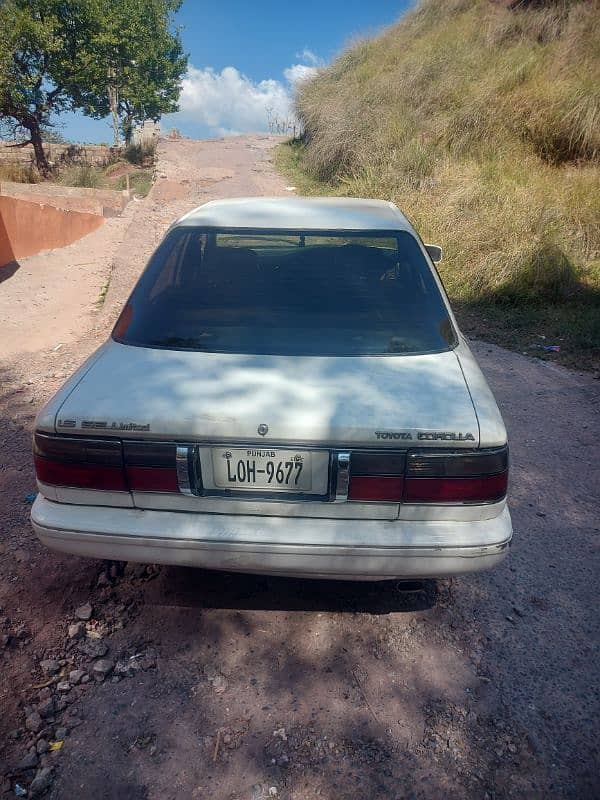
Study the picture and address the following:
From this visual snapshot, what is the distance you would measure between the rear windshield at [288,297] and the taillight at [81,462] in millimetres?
588

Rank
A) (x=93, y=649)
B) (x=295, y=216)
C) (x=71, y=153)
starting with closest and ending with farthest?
(x=93, y=649), (x=295, y=216), (x=71, y=153)

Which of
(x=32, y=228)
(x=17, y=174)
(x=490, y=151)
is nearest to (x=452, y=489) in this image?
(x=32, y=228)

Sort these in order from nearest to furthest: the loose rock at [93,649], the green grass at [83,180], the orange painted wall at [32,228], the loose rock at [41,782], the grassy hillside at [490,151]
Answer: the loose rock at [41,782], the loose rock at [93,649], the grassy hillside at [490,151], the orange painted wall at [32,228], the green grass at [83,180]

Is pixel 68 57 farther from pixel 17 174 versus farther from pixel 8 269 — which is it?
pixel 8 269

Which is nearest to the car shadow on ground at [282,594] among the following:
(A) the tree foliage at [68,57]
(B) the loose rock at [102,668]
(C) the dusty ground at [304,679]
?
(C) the dusty ground at [304,679]

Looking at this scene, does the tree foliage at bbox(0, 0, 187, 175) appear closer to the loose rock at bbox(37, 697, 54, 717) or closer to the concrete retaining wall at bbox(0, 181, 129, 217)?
the concrete retaining wall at bbox(0, 181, 129, 217)

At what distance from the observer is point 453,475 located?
1936 mm

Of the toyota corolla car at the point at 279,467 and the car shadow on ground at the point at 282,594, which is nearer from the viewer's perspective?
the toyota corolla car at the point at 279,467

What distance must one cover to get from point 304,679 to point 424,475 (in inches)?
37.1

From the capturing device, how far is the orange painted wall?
9125 millimetres

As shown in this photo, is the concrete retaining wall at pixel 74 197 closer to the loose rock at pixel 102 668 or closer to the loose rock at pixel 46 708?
the loose rock at pixel 102 668

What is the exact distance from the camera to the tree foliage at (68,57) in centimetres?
1992

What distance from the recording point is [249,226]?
2.89 meters

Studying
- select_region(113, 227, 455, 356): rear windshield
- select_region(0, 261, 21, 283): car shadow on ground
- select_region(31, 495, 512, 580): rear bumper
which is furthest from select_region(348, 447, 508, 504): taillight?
select_region(0, 261, 21, 283): car shadow on ground
